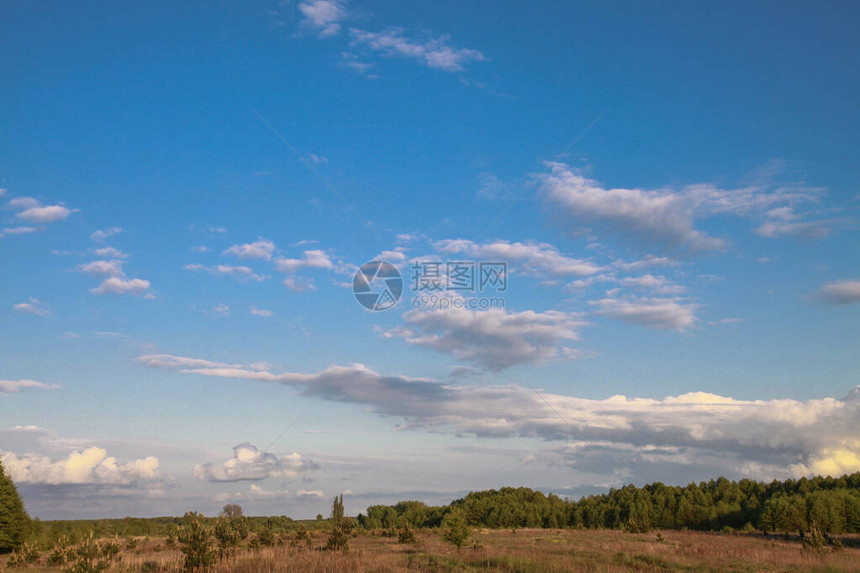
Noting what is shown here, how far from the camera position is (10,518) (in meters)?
50.3

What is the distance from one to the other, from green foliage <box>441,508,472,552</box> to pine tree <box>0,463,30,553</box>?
123 feet

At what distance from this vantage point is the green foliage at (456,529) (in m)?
41.1

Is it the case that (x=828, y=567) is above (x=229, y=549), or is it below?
below

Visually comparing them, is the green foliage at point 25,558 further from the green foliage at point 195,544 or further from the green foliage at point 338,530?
the green foliage at point 195,544

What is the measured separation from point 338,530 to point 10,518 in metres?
33.3

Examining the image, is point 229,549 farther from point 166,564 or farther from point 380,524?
point 380,524

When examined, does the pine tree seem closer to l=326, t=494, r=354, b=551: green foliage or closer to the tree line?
l=326, t=494, r=354, b=551: green foliage

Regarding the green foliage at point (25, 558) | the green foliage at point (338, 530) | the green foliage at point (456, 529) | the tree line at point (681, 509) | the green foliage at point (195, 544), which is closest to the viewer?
the green foliage at point (195, 544)

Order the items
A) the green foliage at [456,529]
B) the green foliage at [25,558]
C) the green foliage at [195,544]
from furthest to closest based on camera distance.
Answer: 1. the green foliage at [456,529]
2. the green foliage at [25,558]
3. the green foliage at [195,544]

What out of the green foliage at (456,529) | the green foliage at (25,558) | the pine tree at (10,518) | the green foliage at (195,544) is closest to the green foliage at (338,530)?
the green foliage at (456,529)

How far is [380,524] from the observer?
144750mm

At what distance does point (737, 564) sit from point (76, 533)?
202 feet

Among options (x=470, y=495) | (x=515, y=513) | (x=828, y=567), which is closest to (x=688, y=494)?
(x=515, y=513)

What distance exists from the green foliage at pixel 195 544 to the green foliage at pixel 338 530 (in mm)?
13429
